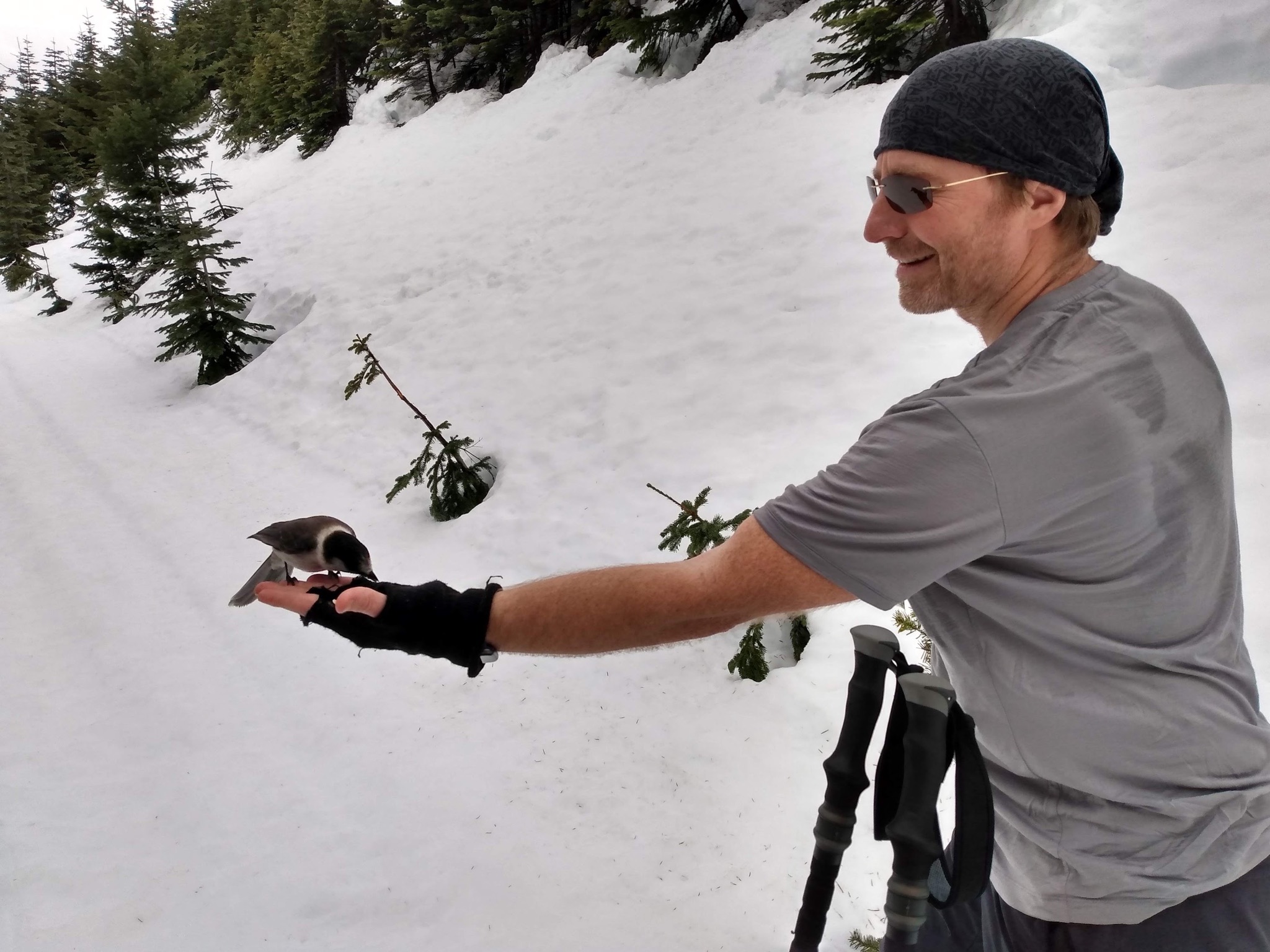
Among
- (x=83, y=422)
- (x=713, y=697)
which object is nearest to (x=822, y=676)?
(x=713, y=697)

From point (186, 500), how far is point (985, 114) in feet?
28.3

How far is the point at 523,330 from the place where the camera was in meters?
9.12


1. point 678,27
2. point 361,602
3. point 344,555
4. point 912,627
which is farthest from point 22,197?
point 361,602

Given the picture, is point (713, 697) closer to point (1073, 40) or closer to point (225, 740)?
point (225, 740)

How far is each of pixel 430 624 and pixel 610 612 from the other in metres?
0.33

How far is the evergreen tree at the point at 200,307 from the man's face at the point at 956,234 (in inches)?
498

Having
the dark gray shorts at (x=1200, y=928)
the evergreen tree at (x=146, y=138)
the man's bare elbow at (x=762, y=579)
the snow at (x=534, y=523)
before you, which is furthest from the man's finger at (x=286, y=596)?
the evergreen tree at (x=146, y=138)

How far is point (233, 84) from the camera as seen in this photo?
29141 mm

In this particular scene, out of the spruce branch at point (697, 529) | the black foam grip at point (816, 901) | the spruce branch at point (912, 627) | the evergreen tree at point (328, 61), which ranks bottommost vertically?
the spruce branch at point (912, 627)

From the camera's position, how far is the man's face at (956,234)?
1322 millimetres

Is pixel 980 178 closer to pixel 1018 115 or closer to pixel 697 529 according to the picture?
pixel 1018 115

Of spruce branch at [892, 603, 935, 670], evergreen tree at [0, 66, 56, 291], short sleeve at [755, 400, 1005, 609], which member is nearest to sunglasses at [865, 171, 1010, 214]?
short sleeve at [755, 400, 1005, 609]

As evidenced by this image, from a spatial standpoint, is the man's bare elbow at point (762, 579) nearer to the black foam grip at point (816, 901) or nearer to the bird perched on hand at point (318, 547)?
the black foam grip at point (816, 901)

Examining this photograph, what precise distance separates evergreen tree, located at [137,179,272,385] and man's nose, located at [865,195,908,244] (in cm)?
1260
